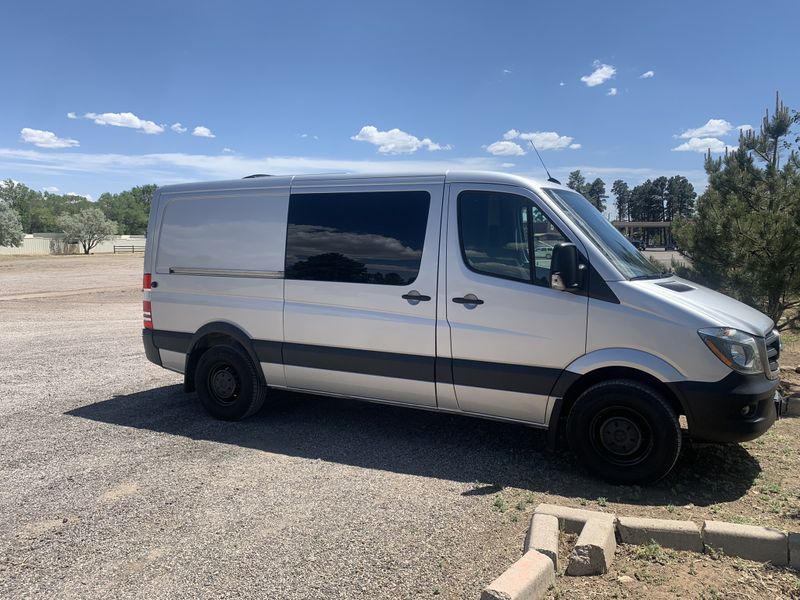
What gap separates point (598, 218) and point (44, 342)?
10.6 meters

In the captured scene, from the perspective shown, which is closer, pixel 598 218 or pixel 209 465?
pixel 209 465

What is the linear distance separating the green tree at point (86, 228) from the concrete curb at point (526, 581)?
8929cm

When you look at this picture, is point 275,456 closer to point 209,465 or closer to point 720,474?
point 209,465

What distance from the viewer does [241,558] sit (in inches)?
144

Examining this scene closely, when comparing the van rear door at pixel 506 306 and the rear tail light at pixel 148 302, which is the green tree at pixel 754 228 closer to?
the van rear door at pixel 506 306

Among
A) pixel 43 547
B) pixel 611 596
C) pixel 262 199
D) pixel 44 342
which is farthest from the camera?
pixel 44 342

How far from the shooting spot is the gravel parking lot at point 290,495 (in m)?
3.51

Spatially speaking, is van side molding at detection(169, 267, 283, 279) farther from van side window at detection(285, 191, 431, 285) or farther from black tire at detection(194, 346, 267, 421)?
black tire at detection(194, 346, 267, 421)

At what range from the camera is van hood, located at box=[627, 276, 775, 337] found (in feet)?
14.6

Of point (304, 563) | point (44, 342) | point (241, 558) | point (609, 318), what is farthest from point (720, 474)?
point (44, 342)

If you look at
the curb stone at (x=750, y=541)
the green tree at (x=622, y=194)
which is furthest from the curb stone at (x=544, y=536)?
the green tree at (x=622, y=194)

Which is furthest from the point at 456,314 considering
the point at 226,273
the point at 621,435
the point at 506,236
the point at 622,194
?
the point at 622,194

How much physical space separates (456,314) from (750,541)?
103 inches

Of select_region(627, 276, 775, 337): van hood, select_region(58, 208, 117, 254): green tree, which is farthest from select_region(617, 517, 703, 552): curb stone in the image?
select_region(58, 208, 117, 254): green tree
